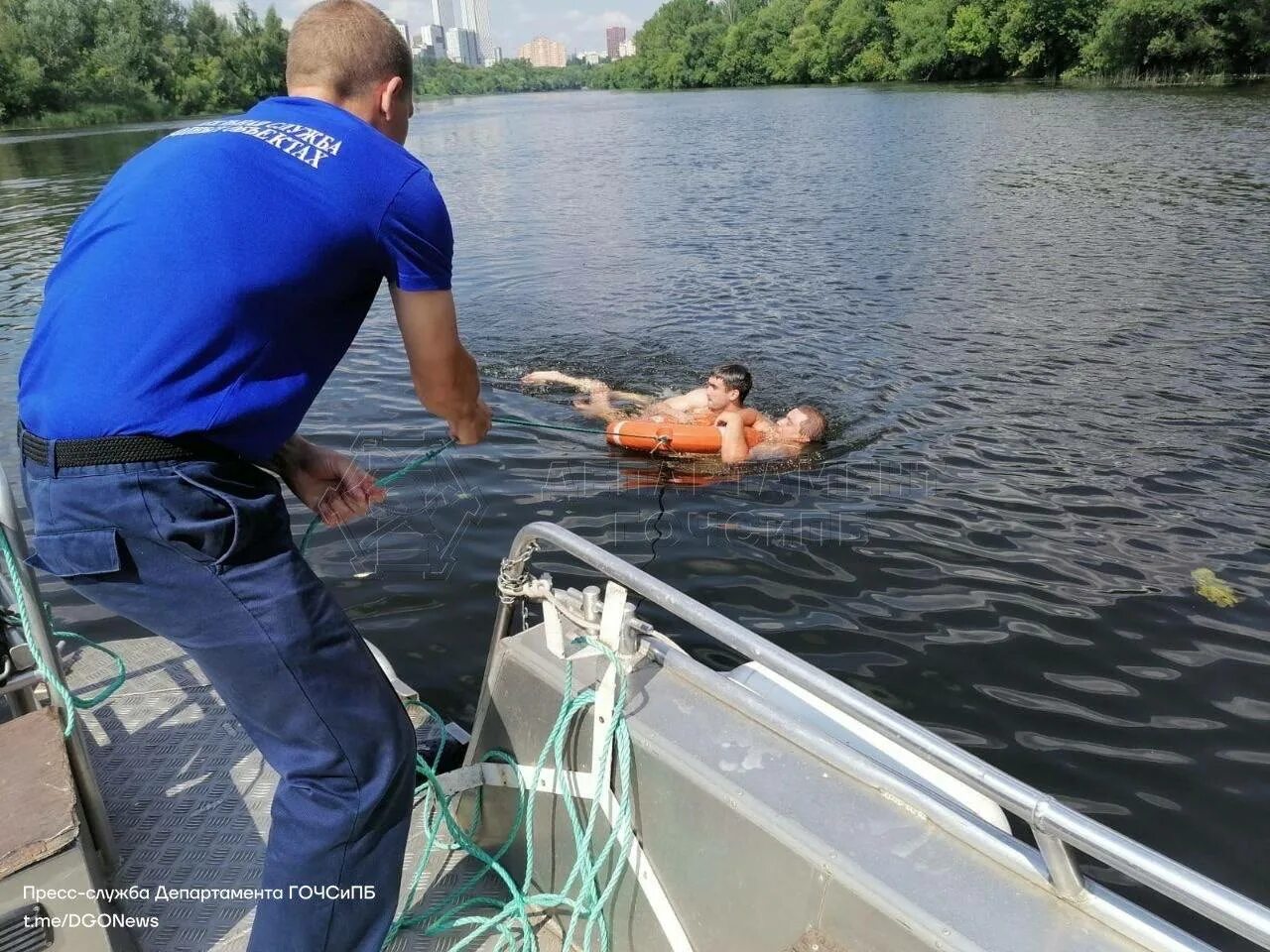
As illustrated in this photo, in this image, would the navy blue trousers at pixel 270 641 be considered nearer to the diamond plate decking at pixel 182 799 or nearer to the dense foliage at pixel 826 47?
the diamond plate decking at pixel 182 799

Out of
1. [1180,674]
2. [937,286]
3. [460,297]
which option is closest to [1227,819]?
[1180,674]

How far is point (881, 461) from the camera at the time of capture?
7.23 metres

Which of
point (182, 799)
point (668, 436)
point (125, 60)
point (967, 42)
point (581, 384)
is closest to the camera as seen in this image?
point (182, 799)

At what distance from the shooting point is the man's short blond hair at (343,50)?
227cm

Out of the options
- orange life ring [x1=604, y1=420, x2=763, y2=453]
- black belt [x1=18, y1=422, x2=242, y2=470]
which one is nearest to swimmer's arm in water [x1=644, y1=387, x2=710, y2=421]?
orange life ring [x1=604, y1=420, x2=763, y2=453]

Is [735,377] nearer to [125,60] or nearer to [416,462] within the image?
[416,462]

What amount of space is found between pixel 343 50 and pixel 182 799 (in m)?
2.43

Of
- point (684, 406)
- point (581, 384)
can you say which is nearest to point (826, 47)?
point (581, 384)

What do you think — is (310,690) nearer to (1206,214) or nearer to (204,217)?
(204,217)

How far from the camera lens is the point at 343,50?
226 centimetres

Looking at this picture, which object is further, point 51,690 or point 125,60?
point 125,60

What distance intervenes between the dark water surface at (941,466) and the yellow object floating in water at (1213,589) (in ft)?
0.23

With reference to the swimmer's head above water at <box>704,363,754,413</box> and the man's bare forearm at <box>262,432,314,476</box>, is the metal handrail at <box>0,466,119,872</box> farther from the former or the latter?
the swimmer's head above water at <box>704,363,754,413</box>

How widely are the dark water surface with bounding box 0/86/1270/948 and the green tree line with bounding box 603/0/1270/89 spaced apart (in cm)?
3329
